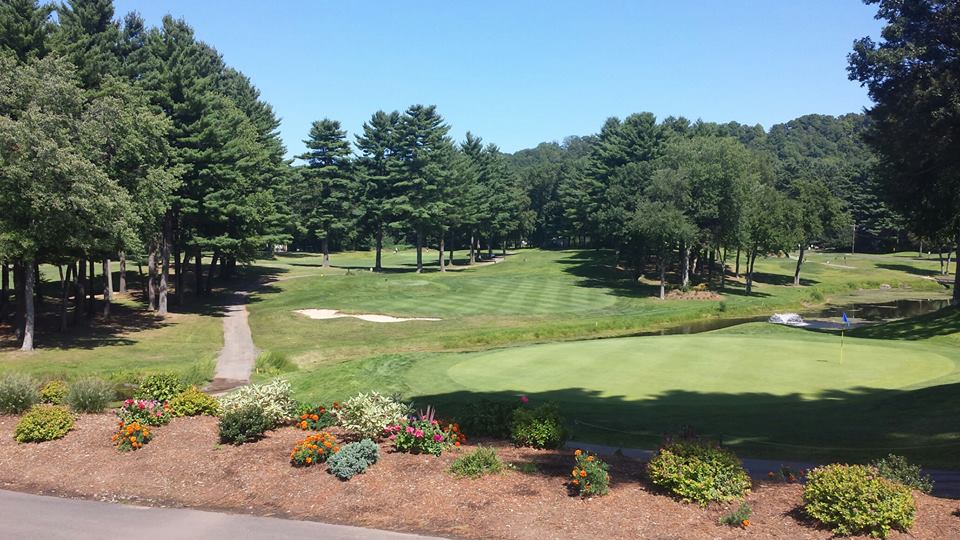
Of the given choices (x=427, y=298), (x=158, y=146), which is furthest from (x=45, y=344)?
(x=427, y=298)

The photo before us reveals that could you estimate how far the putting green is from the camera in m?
23.5

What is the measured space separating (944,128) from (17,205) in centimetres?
4084

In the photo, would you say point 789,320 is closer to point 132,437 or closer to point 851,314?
point 851,314

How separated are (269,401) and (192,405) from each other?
8.82ft

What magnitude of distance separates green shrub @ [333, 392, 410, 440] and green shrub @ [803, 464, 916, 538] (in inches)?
316

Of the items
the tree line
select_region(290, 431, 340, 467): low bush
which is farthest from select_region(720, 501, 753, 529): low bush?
the tree line

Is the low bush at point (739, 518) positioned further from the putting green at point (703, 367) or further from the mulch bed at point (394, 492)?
the putting green at point (703, 367)

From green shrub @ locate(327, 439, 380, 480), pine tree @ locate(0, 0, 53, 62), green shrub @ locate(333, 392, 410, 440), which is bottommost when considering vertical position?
green shrub @ locate(327, 439, 380, 480)

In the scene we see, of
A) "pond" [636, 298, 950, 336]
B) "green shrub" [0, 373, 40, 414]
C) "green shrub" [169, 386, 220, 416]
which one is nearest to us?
"green shrub" [169, 386, 220, 416]

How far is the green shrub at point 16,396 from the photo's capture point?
1730cm

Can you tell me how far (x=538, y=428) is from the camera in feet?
47.5

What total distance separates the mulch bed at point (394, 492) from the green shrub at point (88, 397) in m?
2.14

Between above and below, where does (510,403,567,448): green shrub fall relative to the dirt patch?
above

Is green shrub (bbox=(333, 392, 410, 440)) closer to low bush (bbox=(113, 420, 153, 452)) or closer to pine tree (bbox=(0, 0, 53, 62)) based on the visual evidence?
low bush (bbox=(113, 420, 153, 452))
